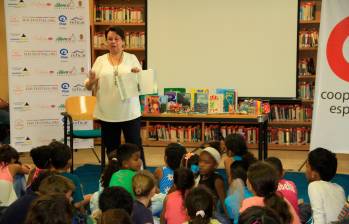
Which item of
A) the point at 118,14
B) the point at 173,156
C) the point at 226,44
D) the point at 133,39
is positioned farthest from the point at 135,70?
the point at 118,14

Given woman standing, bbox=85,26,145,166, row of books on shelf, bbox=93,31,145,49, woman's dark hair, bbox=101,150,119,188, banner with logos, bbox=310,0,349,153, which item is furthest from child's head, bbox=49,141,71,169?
row of books on shelf, bbox=93,31,145,49

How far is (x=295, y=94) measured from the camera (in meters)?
8.26

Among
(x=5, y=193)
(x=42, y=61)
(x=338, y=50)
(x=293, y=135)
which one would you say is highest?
(x=338, y=50)

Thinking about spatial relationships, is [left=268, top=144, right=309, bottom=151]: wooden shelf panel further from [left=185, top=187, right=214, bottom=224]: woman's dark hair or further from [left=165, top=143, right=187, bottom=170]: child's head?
[left=185, top=187, right=214, bottom=224]: woman's dark hair

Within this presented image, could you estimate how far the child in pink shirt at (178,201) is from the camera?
3469 mm

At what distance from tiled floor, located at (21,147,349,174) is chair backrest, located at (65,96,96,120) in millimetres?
704

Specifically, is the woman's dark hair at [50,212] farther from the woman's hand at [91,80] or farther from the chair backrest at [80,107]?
the chair backrest at [80,107]

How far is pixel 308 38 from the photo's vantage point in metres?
8.20

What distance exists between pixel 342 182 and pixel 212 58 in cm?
310

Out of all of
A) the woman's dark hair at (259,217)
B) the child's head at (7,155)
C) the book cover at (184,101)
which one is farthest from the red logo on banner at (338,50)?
the woman's dark hair at (259,217)

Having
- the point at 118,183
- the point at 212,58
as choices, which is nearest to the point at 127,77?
the point at 118,183

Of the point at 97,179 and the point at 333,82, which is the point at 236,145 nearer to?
the point at 333,82

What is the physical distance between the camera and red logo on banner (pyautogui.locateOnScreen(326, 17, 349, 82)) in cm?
588

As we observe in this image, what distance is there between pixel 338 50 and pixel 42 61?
386 centimetres
